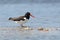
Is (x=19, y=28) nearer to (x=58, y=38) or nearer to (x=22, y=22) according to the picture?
(x=22, y=22)

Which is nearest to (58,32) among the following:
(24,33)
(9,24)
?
(24,33)

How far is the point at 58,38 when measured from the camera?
15.3 metres

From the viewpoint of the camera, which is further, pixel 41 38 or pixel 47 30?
pixel 47 30

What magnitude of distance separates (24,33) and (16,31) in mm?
590

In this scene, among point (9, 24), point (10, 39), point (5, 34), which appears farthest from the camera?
point (9, 24)

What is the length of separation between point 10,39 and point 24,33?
4.18 ft

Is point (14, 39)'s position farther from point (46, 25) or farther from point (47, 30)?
A: point (46, 25)

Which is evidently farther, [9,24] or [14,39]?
[9,24]

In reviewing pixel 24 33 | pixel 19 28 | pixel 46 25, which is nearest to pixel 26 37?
pixel 24 33

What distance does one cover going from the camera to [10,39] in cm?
1527

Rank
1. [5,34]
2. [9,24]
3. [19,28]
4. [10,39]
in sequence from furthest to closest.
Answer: [9,24] → [19,28] → [5,34] → [10,39]

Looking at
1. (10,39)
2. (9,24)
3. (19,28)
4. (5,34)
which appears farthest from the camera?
(9,24)

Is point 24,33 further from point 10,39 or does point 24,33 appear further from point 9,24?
point 9,24

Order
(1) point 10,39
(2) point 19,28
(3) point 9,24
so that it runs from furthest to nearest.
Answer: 1. (3) point 9,24
2. (2) point 19,28
3. (1) point 10,39
